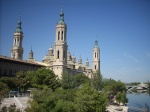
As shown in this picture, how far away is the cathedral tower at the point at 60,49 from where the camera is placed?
7127 centimetres

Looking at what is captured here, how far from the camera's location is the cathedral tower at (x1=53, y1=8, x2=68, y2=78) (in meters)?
71.3

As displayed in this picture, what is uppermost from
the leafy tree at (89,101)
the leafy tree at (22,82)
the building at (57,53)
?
the building at (57,53)

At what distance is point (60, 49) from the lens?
71688 millimetres

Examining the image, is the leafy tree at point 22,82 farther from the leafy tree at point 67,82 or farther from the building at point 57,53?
the building at point 57,53

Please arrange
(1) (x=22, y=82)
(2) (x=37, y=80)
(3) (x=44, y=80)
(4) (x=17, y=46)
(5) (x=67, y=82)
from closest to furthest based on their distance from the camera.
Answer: (2) (x=37, y=80)
(3) (x=44, y=80)
(1) (x=22, y=82)
(5) (x=67, y=82)
(4) (x=17, y=46)

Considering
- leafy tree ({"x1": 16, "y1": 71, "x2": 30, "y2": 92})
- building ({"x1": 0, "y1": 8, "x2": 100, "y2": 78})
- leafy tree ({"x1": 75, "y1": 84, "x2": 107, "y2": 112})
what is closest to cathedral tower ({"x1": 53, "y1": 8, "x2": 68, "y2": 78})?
building ({"x1": 0, "y1": 8, "x2": 100, "y2": 78})

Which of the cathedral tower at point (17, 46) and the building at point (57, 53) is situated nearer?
the building at point (57, 53)

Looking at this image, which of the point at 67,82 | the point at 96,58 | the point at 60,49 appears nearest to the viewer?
the point at 67,82

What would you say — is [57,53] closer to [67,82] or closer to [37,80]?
[67,82]

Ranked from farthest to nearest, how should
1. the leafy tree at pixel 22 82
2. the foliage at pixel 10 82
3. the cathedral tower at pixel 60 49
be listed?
the cathedral tower at pixel 60 49 → the leafy tree at pixel 22 82 → the foliage at pixel 10 82

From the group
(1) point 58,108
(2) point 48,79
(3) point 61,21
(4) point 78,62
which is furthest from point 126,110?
(4) point 78,62

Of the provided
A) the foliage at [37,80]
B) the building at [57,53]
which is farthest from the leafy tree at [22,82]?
the building at [57,53]

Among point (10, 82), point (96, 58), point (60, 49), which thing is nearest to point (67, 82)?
point (60, 49)

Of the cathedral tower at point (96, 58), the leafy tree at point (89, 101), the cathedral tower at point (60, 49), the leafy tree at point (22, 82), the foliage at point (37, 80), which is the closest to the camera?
the leafy tree at point (89, 101)
